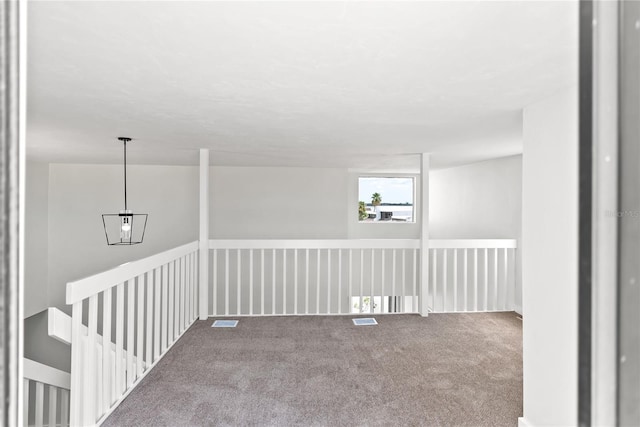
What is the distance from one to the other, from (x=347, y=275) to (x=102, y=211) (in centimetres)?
454

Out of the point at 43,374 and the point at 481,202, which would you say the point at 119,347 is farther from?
the point at 481,202

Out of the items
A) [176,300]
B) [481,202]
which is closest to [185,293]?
[176,300]

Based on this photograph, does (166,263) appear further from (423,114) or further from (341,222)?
(341,222)

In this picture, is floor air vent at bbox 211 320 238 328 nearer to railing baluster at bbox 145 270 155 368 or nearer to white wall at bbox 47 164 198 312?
railing baluster at bbox 145 270 155 368

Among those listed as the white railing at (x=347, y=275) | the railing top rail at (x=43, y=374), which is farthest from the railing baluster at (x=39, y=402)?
the white railing at (x=347, y=275)

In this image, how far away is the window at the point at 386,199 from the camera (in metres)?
7.21

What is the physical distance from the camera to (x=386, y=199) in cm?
734

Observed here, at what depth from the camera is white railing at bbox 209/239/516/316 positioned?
14.3 feet

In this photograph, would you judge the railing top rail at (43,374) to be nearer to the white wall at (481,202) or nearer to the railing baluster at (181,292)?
the railing baluster at (181,292)

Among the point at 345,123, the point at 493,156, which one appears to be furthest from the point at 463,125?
the point at 493,156

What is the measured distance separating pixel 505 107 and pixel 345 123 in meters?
1.11

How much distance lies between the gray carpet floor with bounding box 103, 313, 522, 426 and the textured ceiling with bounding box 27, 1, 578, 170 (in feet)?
6.35

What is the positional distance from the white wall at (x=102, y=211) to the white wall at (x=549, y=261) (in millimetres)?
5451

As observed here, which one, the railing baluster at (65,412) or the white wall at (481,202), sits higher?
the white wall at (481,202)
